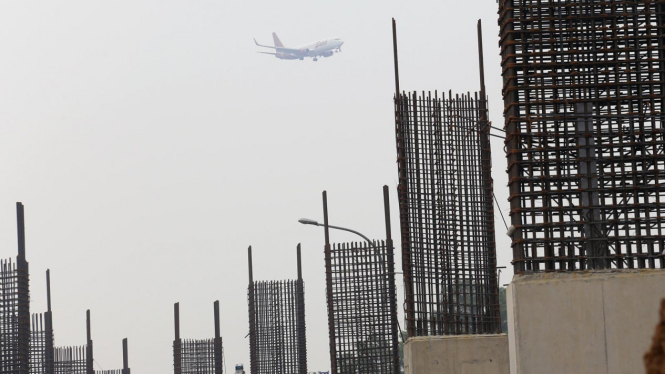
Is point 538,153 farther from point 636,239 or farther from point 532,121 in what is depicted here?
point 636,239

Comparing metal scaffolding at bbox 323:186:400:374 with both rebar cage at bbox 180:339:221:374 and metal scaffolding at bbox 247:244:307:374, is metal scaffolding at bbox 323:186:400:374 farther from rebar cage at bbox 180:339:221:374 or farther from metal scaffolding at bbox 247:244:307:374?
rebar cage at bbox 180:339:221:374

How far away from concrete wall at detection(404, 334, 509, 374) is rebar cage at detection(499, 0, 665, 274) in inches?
304

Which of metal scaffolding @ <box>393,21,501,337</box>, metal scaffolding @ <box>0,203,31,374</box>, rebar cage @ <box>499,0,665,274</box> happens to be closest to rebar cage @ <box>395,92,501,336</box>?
metal scaffolding @ <box>393,21,501,337</box>

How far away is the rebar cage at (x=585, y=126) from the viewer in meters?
15.2

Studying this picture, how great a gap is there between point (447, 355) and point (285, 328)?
33144 mm

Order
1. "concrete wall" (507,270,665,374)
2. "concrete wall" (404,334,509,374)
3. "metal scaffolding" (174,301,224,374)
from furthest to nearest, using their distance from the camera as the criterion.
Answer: "metal scaffolding" (174,301,224,374) < "concrete wall" (404,334,509,374) < "concrete wall" (507,270,665,374)

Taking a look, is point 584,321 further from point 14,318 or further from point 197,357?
point 197,357

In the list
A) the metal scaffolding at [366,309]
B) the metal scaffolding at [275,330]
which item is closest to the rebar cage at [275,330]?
the metal scaffolding at [275,330]

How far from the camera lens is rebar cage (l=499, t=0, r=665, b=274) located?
599 inches

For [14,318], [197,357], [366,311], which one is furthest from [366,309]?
[197,357]

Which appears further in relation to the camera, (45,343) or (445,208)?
(45,343)

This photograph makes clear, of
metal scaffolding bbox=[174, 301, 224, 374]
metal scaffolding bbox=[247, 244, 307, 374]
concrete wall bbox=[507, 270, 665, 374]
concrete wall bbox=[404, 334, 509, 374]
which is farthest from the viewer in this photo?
A: metal scaffolding bbox=[174, 301, 224, 374]

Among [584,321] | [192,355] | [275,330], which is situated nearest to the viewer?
[584,321]

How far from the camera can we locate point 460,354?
2281cm
